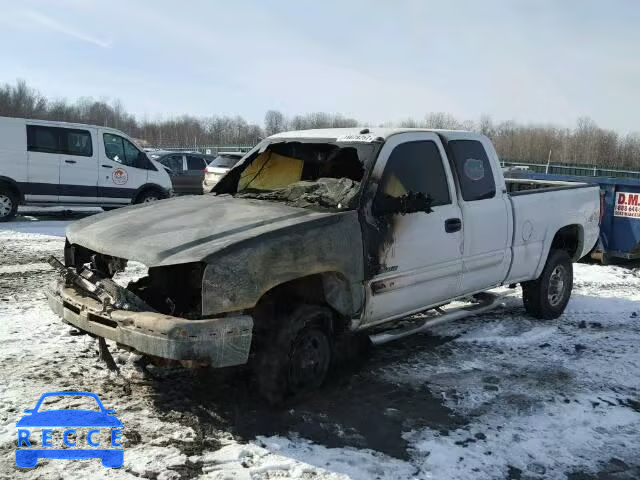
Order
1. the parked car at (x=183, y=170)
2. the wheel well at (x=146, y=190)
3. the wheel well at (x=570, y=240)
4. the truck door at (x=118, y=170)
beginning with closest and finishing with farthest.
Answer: the wheel well at (x=570, y=240) < the truck door at (x=118, y=170) < the wheel well at (x=146, y=190) < the parked car at (x=183, y=170)

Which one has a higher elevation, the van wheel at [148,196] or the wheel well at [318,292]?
the van wheel at [148,196]

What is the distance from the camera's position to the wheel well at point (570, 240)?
698 cm

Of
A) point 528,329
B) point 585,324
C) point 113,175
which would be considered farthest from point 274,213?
point 113,175

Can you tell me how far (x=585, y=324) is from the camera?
264 inches

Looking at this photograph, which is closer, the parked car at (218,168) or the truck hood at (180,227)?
the truck hood at (180,227)

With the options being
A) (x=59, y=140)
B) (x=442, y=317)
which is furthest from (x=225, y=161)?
(x=442, y=317)

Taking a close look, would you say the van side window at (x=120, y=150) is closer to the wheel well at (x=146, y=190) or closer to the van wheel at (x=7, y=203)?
the wheel well at (x=146, y=190)

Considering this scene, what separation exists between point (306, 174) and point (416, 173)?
0.96 m

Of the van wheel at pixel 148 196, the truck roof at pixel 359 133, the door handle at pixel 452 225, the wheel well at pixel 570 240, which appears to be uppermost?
the truck roof at pixel 359 133

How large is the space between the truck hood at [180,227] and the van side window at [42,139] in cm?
900

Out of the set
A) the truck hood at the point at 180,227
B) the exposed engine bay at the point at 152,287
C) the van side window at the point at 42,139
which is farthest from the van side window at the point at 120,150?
the exposed engine bay at the point at 152,287

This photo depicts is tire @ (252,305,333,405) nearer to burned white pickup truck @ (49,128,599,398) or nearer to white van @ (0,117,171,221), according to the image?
burned white pickup truck @ (49,128,599,398)

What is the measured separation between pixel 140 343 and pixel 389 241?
195 centimetres

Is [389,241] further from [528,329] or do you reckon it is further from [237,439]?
[528,329]
